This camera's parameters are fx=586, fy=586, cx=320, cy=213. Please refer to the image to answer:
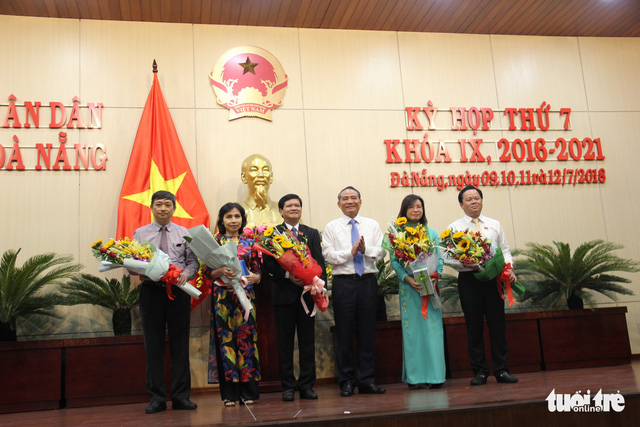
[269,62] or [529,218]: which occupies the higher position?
[269,62]

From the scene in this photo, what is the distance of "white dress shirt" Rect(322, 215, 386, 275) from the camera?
4.20 metres

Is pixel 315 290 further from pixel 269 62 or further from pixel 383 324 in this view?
pixel 269 62

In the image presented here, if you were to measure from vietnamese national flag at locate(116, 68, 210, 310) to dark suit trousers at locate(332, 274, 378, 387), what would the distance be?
183 centimetres

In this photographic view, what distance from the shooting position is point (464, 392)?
3801mm

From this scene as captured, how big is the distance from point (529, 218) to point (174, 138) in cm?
382

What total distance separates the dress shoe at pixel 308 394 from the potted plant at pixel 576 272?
281cm

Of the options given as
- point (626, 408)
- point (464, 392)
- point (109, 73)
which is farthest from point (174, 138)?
point (626, 408)

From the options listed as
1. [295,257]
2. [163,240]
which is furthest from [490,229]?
[163,240]

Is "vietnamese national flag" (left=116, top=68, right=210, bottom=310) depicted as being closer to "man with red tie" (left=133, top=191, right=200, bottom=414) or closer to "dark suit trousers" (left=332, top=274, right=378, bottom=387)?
"man with red tie" (left=133, top=191, right=200, bottom=414)

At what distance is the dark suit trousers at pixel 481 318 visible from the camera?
4383mm

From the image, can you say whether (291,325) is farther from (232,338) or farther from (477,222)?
(477,222)

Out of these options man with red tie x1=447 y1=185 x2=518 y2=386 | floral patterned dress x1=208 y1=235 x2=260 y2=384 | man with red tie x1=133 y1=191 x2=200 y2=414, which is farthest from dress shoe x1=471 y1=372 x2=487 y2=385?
man with red tie x1=133 y1=191 x2=200 y2=414

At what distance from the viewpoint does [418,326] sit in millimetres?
4387

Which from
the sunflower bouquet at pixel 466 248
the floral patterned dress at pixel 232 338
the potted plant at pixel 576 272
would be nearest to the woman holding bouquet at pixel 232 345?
the floral patterned dress at pixel 232 338
